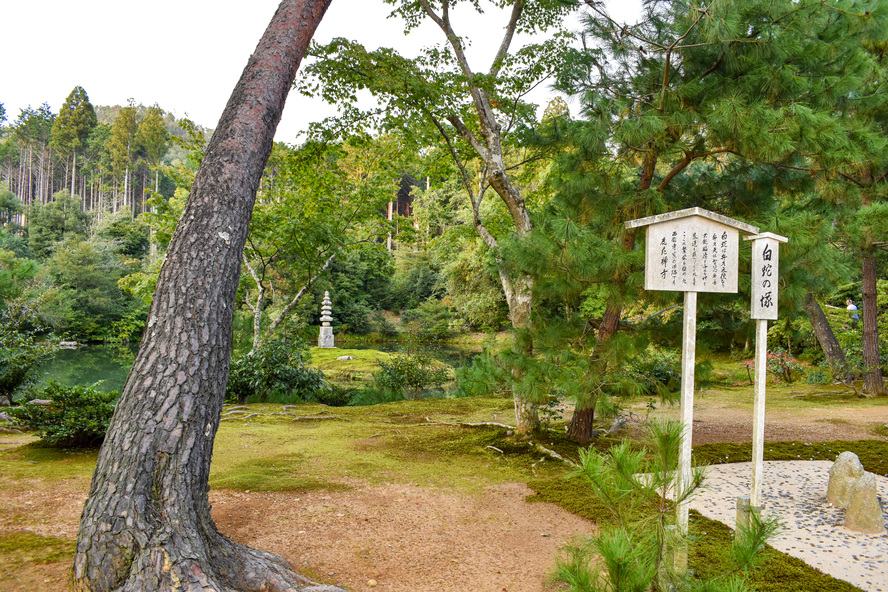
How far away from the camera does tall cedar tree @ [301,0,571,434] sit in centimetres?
411

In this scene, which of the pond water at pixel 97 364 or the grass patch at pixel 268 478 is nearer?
the grass patch at pixel 268 478

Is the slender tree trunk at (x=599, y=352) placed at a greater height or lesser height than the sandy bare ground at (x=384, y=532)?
greater

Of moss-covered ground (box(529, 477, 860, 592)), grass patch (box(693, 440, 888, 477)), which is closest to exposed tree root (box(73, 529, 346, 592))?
moss-covered ground (box(529, 477, 860, 592))

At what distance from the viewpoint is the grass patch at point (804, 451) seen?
410 centimetres

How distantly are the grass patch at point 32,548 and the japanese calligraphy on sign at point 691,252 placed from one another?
8.76ft

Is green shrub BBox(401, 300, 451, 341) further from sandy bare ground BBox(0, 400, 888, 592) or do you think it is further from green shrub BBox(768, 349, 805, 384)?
sandy bare ground BBox(0, 400, 888, 592)

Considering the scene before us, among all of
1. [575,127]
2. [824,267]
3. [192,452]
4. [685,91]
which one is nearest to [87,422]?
[192,452]

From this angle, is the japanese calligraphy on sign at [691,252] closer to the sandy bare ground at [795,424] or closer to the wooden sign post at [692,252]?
the wooden sign post at [692,252]

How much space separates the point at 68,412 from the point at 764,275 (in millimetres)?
4225

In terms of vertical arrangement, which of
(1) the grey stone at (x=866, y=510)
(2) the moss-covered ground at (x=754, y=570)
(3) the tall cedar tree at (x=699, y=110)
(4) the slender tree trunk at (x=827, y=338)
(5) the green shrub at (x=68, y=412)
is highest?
(3) the tall cedar tree at (x=699, y=110)

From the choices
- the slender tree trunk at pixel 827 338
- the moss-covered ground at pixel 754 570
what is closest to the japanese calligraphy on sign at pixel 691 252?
the moss-covered ground at pixel 754 570

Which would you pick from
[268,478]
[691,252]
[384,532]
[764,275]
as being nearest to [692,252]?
[691,252]

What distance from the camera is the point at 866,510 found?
2754 mm

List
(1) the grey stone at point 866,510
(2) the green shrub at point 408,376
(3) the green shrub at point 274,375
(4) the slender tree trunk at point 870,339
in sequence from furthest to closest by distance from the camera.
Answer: (2) the green shrub at point 408,376 < (4) the slender tree trunk at point 870,339 < (3) the green shrub at point 274,375 < (1) the grey stone at point 866,510
